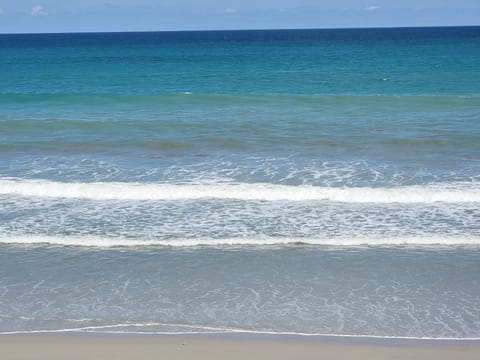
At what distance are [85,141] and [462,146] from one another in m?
10.6

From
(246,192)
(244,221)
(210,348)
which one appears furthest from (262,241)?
(210,348)

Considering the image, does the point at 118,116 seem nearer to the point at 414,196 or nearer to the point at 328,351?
the point at 414,196

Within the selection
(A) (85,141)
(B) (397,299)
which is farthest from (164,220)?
(A) (85,141)

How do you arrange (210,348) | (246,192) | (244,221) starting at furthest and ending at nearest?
1. (246,192)
2. (244,221)
3. (210,348)

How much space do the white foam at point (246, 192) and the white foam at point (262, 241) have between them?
2482 mm

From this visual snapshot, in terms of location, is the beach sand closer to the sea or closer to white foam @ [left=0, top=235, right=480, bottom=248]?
the sea

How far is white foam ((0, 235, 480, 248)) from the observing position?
1088 cm

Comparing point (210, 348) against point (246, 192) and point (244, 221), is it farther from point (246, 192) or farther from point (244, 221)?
point (246, 192)

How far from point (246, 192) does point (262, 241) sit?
9.77ft

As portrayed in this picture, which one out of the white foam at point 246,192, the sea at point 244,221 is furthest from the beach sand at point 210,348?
the white foam at point 246,192

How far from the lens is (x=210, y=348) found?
731cm

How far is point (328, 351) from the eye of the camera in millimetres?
7199

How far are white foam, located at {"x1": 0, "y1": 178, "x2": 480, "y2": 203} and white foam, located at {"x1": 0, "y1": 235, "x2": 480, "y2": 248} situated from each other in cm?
248

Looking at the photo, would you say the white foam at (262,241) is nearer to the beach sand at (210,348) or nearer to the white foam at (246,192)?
the white foam at (246,192)
